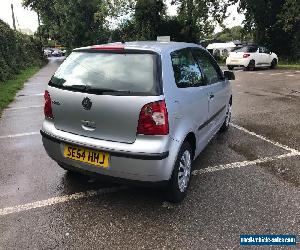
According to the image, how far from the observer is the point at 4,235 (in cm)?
321

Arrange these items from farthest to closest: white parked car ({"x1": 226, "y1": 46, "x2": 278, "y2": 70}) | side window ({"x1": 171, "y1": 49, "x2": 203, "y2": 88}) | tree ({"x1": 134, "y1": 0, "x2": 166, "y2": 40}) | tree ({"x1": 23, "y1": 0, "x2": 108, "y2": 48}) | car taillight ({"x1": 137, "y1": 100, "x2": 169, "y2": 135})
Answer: tree ({"x1": 23, "y1": 0, "x2": 108, "y2": 48})
tree ({"x1": 134, "y1": 0, "x2": 166, "y2": 40})
white parked car ({"x1": 226, "y1": 46, "x2": 278, "y2": 70})
side window ({"x1": 171, "y1": 49, "x2": 203, "y2": 88})
car taillight ({"x1": 137, "y1": 100, "x2": 169, "y2": 135})

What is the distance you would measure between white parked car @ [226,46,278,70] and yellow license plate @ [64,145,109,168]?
58.0ft

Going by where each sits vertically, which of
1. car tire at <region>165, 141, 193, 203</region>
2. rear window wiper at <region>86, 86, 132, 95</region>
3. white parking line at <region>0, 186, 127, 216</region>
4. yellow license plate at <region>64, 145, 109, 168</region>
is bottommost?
white parking line at <region>0, 186, 127, 216</region>

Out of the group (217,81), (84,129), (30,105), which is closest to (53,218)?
(84,129)

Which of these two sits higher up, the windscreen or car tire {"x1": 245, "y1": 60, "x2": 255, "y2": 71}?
the windscreen

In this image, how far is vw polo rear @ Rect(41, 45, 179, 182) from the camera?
3.30 m

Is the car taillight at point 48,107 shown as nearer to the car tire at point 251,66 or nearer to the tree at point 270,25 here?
the car tire at point 251,66

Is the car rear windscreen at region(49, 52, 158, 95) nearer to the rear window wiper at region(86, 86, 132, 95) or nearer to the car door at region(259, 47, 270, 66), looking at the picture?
the rear window wiper at region(86, 86, 132, 95)

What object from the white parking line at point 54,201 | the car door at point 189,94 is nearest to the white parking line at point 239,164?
the car door at point 189,94

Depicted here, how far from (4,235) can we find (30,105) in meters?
6.95

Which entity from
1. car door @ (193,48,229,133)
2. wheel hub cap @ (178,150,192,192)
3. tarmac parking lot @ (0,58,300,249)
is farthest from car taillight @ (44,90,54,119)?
car door @ (193,48,229,133)

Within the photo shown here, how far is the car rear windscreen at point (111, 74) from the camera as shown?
3389 millimetres

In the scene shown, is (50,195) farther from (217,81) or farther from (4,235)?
(217,81)

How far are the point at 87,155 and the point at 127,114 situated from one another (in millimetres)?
629
